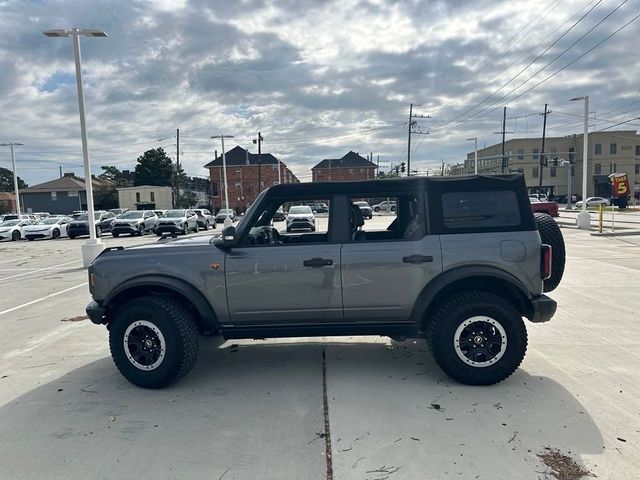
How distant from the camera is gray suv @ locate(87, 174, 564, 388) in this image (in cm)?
399

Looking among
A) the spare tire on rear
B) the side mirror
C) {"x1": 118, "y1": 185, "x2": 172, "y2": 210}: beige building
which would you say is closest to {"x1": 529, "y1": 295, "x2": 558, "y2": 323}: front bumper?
the spare tire on rear

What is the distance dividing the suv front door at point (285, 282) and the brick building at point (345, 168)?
7411 cm

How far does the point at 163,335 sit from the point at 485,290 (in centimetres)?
296

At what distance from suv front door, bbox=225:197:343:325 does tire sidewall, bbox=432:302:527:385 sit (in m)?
0.94

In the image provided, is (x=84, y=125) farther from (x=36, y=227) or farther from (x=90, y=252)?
(x=36, y=227)

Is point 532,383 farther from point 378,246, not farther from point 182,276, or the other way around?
point 182,276

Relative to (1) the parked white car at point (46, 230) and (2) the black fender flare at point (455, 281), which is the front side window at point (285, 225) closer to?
(2) the black fender flare at point (455, 281)

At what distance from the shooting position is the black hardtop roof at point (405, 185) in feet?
13.5

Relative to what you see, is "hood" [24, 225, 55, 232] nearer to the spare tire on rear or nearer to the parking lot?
the parking lot

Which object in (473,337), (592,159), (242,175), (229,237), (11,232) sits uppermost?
(592,159)

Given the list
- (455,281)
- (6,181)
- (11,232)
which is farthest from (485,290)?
(6,181)

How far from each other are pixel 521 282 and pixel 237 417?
2.68m

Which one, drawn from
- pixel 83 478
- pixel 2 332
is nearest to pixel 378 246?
pixel 83 478

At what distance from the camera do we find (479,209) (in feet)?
13.5
